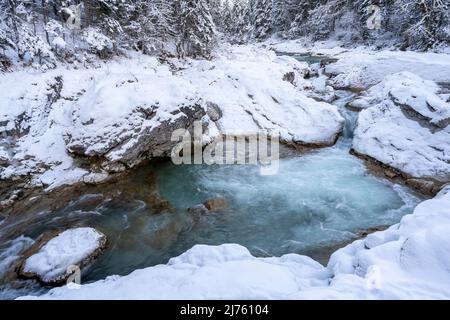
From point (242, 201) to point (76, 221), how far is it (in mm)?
4078

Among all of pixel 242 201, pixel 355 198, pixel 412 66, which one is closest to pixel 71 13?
pixel 242 201

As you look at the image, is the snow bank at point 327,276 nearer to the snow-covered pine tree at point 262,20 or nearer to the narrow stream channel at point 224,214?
the narrow stream channel at point 224,214

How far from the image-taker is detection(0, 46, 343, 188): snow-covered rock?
348 inches

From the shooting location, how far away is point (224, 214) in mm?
8062

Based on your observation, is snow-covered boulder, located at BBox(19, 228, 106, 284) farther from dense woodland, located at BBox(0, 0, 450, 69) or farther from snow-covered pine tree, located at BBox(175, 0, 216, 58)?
snow-covered pine tree, located at BBox(175, 0, 216, 58)

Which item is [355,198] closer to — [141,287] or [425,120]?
[425,120]

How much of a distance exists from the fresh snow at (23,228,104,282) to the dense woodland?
6.75 m

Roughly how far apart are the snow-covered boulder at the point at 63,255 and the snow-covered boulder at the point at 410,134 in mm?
8045

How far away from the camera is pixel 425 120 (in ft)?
33.3

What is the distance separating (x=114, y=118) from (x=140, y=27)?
→ 919cm

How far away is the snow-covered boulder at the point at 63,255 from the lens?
599 centimetres

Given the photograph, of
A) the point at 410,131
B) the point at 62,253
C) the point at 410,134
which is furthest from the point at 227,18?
the point at 62,253

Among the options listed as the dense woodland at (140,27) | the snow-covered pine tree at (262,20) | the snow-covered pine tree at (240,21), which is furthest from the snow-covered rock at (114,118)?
the snow-covered pine tree at (240,21)

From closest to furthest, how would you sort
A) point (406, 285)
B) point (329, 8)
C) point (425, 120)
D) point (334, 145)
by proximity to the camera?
point (406, 285) → point (425, 120) → point (334, 145) → point (329, 8)
